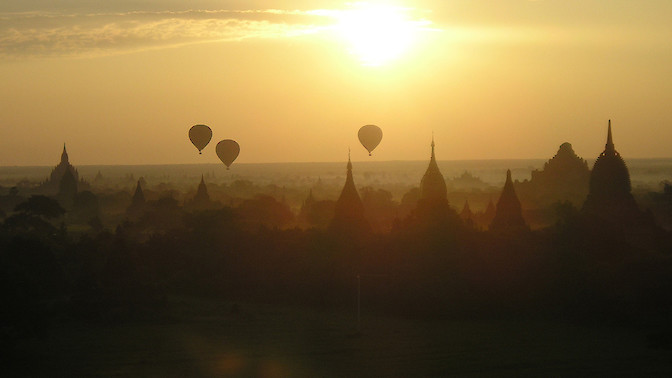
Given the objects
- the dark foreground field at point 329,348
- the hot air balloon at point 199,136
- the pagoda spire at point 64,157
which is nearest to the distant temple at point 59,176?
the pagoda spire at point 64,157

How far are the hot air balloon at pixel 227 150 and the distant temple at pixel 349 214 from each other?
1980 centimetres

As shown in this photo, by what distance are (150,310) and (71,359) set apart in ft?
21.3

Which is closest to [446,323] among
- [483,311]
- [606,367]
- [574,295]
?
[483,311]

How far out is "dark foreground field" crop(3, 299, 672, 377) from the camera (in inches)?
1065

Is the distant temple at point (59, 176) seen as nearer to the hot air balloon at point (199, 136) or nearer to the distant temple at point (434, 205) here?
the hot air balloon at point (199, 136)

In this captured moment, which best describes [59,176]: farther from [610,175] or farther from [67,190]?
[610,175]

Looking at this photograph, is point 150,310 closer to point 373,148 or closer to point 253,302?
point 253,302

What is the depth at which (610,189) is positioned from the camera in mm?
51500

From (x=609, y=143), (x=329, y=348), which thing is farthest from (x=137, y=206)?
(x=329, y=348)

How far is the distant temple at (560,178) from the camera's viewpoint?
3479 inches

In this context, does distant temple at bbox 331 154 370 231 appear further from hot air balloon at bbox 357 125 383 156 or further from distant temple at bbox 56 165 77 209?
distant temple at bbox 56 165 77 209

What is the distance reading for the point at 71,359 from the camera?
2770 cm

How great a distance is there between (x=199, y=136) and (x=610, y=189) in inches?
853

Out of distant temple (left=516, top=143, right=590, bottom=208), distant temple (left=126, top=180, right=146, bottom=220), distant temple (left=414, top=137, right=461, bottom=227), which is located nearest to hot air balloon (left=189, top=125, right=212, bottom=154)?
distant temple (left=414, top=137, right=461, bottom=227)
